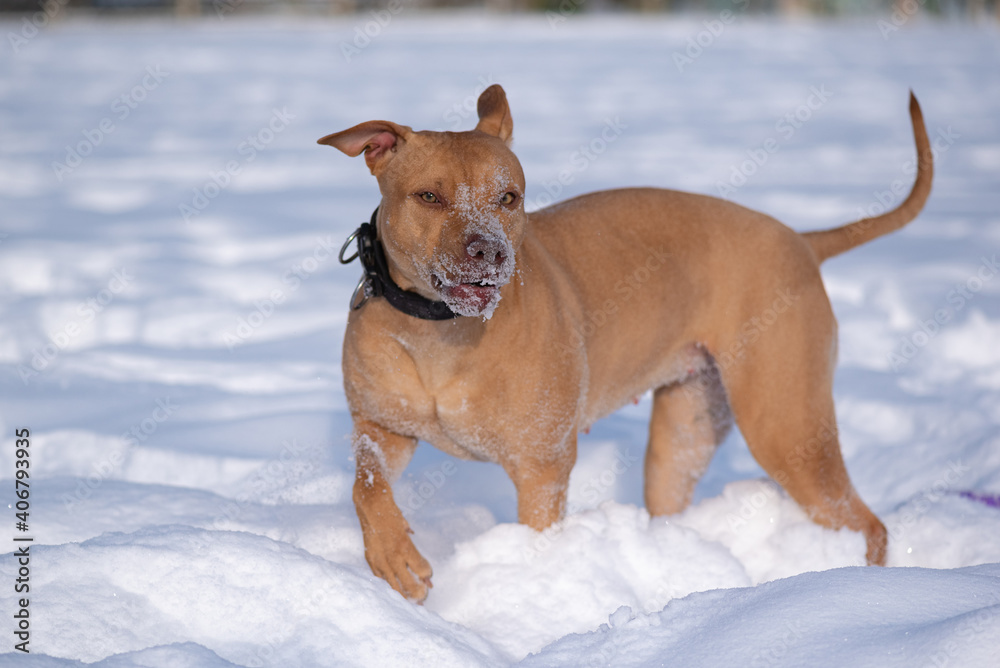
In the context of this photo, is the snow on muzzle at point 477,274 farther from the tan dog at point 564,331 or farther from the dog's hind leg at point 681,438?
the dog's hind leg at point 681,438

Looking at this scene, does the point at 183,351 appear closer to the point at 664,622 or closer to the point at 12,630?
the point at 12,630

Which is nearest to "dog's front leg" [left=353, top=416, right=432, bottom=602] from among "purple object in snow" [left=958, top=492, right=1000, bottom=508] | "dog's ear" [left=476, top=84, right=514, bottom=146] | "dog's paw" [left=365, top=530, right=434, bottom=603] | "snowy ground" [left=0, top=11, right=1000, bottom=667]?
"dog's paw" [left=365, top=530, right=434, bottom=603]

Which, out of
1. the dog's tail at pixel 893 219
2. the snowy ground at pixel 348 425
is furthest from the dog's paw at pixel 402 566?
the dog's tail at pixel 893 219

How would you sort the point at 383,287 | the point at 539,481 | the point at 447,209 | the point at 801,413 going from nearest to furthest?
the point at 447,209 → the point at 383,287 → the point at 539,481 → the point at 801,413

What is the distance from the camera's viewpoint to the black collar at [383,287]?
9.58 feet

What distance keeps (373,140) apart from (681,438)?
1.81 m

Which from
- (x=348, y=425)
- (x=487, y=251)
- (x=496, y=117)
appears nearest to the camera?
(x=487, y=251)

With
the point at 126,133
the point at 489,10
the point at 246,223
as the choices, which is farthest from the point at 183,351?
the point at 489,10

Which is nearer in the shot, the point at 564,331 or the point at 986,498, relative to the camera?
the point at 564,331

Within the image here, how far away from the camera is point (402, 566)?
→ 2883mm

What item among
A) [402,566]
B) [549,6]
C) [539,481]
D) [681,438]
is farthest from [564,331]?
[549,6]

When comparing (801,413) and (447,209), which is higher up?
(447,209)

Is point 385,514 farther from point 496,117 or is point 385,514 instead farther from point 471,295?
point 496,117

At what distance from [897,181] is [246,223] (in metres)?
5.67
